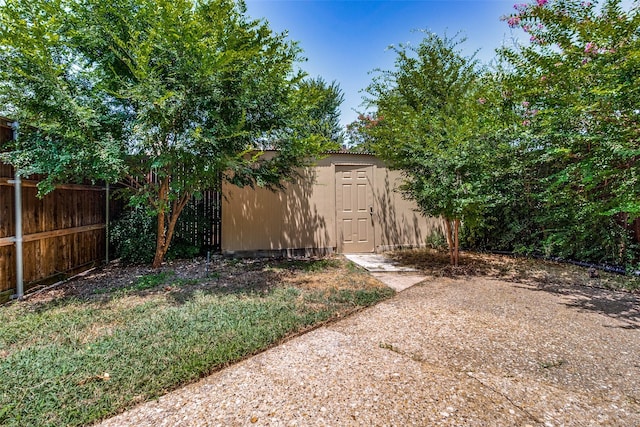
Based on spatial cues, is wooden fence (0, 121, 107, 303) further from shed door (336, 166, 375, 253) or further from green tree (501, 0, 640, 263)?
green tree (501, 0, 640, 263)

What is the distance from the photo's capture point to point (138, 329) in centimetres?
270

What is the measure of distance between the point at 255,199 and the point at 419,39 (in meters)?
4.88

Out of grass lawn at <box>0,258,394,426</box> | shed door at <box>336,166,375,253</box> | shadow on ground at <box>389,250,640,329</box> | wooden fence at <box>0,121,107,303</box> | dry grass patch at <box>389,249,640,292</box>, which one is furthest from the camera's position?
shed door at <box>336,166,375,253</box>

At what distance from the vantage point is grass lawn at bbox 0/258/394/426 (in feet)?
5.96

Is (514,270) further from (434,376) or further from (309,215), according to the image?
(434,376)

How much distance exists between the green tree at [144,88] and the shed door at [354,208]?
248cm

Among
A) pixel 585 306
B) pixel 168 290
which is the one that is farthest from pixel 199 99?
pixel 585 306

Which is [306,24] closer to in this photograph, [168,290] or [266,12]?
[266,12]

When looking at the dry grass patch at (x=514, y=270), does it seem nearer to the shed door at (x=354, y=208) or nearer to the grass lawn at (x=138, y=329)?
the shed door at (x=354, y=208)

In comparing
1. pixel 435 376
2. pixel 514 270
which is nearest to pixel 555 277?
pixel 514 270

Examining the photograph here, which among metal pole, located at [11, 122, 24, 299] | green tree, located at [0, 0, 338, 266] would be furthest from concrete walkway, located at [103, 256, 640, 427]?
metal pole, located at [11, 122, 24, 299]

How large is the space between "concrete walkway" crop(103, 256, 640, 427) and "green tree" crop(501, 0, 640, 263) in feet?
5.87

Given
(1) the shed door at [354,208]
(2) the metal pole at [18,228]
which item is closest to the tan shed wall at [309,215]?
(1) the shed door at [354,208]

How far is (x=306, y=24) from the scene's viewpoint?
19.1 feet
